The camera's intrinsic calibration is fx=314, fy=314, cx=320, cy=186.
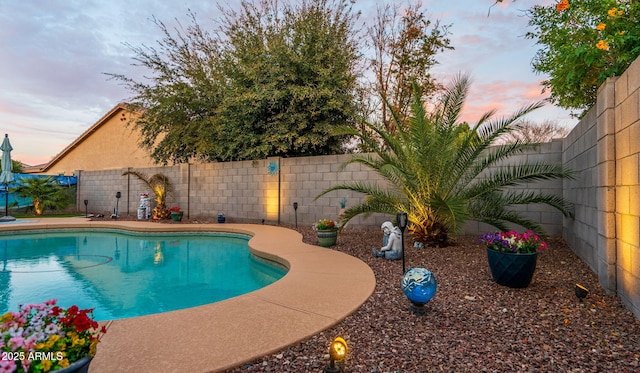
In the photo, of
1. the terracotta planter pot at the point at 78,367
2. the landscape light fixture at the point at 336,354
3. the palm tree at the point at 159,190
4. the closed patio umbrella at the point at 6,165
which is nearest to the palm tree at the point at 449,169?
the landscape light fixture at the point at 336,354

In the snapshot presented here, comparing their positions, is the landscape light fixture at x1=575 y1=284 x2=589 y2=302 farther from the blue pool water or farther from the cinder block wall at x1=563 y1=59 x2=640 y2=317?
the blue pool water

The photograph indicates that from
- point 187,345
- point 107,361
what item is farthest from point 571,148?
point 107,361

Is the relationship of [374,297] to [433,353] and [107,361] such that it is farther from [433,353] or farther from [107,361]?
[107,361]

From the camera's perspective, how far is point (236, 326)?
2664mm

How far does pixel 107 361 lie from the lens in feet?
6.84

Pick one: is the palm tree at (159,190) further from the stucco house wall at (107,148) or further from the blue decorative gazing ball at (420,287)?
the blue decorative gazing ball at (420,287)

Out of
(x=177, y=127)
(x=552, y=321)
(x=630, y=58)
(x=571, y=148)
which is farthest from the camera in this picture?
(x=177, y=127)

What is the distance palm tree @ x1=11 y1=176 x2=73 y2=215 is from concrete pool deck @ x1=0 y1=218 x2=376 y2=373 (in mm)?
15851

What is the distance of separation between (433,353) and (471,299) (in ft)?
4.38

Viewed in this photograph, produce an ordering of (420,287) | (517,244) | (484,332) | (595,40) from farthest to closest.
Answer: (595,40) < (517,244) < (420,287) < (484,332)


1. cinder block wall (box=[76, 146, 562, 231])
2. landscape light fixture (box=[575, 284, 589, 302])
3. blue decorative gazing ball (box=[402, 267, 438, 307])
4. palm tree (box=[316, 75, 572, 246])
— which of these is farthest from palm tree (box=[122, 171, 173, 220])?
landscape light fixture (box=[575, 284, 589, 302])

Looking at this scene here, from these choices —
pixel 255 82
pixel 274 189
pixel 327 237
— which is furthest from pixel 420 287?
pixel 255 82

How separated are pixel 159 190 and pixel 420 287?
11.8 metres

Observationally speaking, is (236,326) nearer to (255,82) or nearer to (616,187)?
(616,187)
